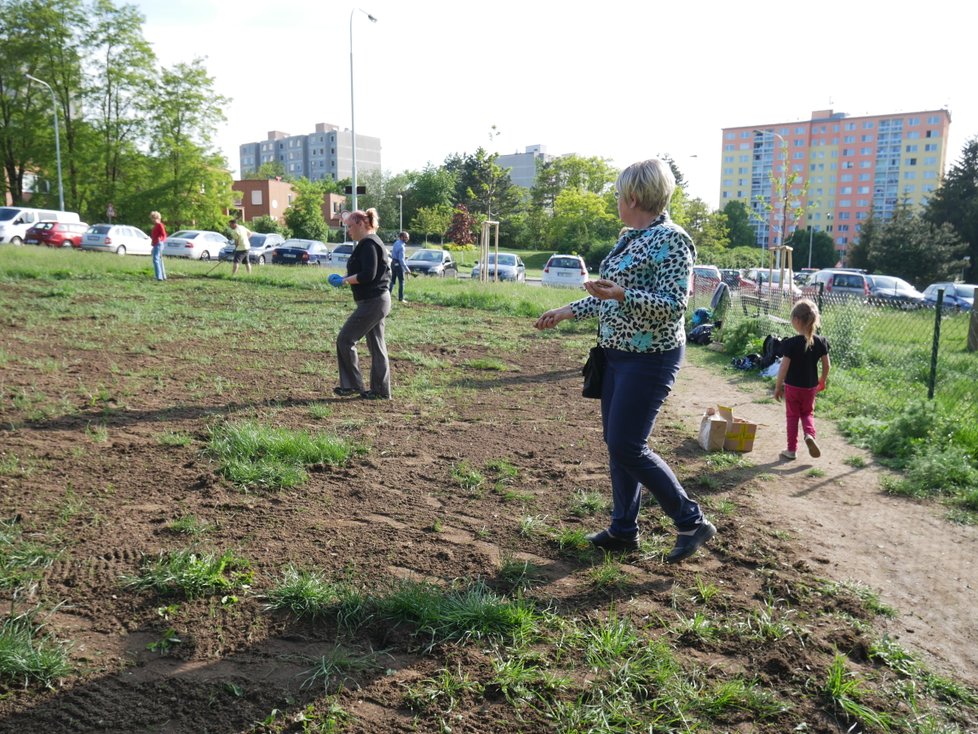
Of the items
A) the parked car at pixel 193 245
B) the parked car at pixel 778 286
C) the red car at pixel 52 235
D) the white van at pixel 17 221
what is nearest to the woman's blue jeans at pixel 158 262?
the red car at pixel 52 235

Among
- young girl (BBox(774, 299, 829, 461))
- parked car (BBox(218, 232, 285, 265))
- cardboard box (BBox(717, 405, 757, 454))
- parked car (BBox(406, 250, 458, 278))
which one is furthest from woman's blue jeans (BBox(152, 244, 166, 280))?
young girl (BBox(774, 299, 829, 461))

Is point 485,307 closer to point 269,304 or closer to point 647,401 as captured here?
point 269,304

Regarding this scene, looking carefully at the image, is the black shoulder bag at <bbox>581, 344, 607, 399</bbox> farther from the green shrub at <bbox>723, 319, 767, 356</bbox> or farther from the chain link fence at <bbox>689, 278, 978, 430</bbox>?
the green shrub at <bbox>723, 319, 767, 356</bbox>

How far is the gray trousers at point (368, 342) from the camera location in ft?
23.7

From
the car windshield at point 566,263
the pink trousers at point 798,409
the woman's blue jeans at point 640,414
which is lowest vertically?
the pink trousers at point 798,409

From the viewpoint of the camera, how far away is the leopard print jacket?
335 centimetres

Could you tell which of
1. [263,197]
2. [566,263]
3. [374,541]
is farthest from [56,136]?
[263,197]

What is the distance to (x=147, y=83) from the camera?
42906 millimetres

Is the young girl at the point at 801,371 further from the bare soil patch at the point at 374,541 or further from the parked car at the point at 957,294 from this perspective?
the parked car at the point at 957,294

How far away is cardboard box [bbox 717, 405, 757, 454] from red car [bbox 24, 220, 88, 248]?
32.6m

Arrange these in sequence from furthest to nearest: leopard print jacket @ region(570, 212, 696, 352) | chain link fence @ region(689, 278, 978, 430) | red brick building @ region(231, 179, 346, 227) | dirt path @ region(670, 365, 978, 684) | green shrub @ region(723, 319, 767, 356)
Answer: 1. red brick building @ region(231, 179, 346, 227)
2. green shrub @ region(723, 319, 767, 356)
3. chain link fence @ region(689, 278, 978, 430)
4. leopard print jacket @ region(570, 212, 696, 352)
5. dirt path @ region(670, 365, 978, 684)

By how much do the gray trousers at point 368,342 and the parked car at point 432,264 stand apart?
23363 mm

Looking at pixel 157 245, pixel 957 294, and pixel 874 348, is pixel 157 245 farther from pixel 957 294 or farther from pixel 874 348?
pixel 957 294

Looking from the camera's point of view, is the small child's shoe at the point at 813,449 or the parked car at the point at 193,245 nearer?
the small child's shoe at the point at 813,449
